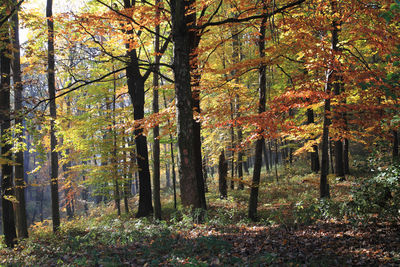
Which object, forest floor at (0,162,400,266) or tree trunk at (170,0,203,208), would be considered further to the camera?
tree trunk at (170,0,203,208)

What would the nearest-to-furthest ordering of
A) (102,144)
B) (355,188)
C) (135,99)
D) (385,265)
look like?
(385,265) → (355,188) → (135,99) → (102,144)

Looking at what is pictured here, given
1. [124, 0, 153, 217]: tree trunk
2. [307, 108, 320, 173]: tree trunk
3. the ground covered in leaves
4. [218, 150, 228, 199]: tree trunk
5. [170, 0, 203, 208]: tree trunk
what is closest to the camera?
the ground covered in leaves

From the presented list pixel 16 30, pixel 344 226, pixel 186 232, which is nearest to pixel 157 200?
pixel 186 232

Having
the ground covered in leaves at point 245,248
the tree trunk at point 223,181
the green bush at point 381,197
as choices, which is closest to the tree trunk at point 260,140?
the ground covered in leaves at point 245,248

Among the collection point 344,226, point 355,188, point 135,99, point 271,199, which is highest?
point 135,99

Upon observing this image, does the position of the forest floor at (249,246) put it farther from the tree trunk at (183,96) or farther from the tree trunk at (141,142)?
the tree trunk at (141,142)

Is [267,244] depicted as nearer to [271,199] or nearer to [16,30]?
[271,199]

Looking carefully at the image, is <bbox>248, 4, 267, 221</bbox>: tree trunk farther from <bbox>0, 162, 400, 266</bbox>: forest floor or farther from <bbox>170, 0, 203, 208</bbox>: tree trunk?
<bbox>170, 0, 203, 208</bbox>: tree trunk

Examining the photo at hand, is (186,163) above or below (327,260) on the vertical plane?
above

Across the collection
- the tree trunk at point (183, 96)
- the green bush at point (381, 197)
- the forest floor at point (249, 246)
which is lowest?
the forest floor at point (249, 246)

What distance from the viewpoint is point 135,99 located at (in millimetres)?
13109

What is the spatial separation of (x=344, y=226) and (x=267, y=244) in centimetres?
255

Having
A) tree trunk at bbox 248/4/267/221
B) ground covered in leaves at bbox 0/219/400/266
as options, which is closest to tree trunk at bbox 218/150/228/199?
tree trunk at bbox 248/4/267/221

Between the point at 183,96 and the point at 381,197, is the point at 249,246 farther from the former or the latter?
the point at 183,96
